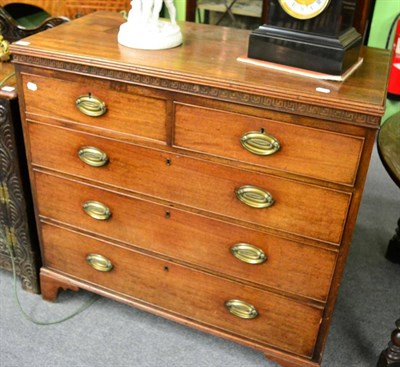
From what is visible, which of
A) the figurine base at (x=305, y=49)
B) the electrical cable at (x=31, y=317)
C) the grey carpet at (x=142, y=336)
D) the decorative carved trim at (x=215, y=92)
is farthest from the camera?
the electrical cable at (x=31, y=317)

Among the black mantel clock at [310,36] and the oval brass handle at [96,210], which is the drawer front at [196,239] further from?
the black mantel clock at [310,36]

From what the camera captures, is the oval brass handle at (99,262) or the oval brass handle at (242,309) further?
the oval brass handle at (99,262)

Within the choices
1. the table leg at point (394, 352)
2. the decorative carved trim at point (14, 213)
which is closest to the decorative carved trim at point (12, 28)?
the decorative carved trim at point (14, 213)

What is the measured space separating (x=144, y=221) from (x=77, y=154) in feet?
0.89

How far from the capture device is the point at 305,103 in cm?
110

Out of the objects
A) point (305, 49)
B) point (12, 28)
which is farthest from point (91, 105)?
point (12, 28)

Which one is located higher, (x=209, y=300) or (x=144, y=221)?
(x=144, y=221)

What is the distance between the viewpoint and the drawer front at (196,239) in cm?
131

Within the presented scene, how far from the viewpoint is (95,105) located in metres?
1.32

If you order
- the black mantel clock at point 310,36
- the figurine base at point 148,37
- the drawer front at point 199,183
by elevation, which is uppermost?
the black mantel clock at point 310,36

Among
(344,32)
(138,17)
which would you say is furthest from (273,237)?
(138,17)

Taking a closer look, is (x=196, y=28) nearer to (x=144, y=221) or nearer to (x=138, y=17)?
(x=138, y=17)

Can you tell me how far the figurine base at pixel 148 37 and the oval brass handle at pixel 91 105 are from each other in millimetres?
179

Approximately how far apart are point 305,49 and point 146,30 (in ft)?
1.40
